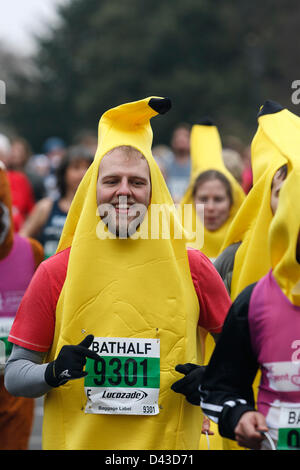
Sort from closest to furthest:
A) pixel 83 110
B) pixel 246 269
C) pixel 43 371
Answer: pixel 43 371 → pixel 246 269 → pixel 83 110

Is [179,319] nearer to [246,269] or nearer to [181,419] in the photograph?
[181,419]

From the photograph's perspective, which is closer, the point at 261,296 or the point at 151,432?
the point at 261,296

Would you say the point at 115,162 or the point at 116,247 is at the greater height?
the point at 115,162

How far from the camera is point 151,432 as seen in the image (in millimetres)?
3832

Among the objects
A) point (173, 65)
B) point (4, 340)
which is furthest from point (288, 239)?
point (173, 65)

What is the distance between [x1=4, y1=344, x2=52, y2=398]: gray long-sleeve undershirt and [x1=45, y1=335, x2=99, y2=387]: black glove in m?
0.10

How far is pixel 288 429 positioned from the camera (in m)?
3.25

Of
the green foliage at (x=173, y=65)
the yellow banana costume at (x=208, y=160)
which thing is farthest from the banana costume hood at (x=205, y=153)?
the green foliage at (x=173, y=65)

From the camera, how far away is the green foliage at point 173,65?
36.2m

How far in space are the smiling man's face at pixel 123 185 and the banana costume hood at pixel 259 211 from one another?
0.57 metres

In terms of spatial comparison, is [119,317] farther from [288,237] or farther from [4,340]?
[4,340]

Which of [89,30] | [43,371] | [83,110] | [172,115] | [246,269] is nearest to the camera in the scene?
[43,371]

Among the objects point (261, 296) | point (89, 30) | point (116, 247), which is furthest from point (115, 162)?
point (89, 30)

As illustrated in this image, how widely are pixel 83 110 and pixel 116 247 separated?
37.8 meters
